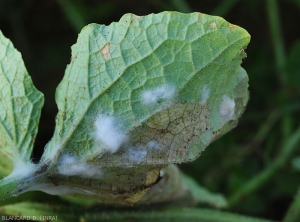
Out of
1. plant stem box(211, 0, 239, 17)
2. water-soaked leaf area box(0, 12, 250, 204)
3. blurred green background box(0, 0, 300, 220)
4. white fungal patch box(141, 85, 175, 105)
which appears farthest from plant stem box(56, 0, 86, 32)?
white fungal patch box(141, 85, 175, 105)

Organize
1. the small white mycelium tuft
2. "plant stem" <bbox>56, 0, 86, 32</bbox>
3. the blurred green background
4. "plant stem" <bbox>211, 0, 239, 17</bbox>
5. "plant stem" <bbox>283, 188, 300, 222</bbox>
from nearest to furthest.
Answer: the small white mycelium tuft, "plant stem" <bbox>283, 188, 300, 222</bbox>, the blurred green background, "plant stem" <bbox>56, 0, 86, 32</bbox>, "plant stem" <bbox>211, 0, 239, 17</bbox>

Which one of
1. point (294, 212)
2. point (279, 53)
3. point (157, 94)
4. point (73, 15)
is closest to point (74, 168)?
point (157, 94)

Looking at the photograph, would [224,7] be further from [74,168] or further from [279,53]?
[74,168]

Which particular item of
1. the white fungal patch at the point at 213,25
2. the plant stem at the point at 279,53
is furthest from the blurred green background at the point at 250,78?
the white fungal patch at the point at 213,25

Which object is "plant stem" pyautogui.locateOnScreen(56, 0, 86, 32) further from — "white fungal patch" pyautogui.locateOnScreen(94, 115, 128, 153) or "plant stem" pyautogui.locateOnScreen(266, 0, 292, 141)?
"white fungal patch" pyautogui.locateOnScreen(94, 115, 128, 153)

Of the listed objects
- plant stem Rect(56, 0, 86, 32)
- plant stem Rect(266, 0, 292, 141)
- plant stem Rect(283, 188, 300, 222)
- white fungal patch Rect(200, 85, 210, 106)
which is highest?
plant stem Rect(56, 0, 86, 32)

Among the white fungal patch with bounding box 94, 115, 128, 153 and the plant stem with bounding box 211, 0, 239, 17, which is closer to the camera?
the white fungal patch with bounding box 94, 115, 128, 153

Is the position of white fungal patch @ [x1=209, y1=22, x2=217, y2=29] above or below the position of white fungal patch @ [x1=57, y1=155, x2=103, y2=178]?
above

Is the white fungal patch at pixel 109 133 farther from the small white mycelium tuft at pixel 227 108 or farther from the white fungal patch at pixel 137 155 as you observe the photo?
the small white mycelium tuft at pixel 227 108
